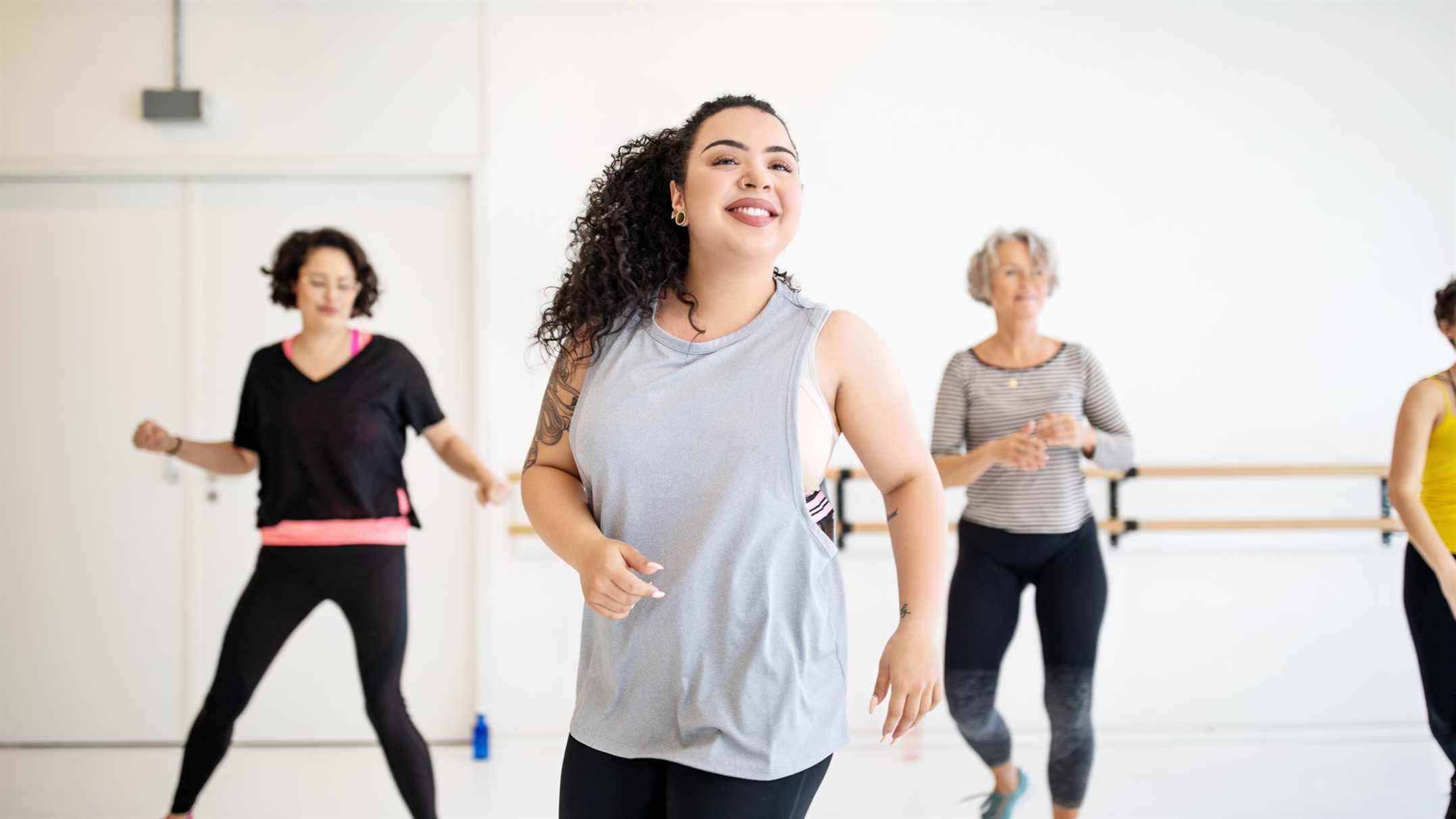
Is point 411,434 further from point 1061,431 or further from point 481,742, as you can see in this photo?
point 1061,431

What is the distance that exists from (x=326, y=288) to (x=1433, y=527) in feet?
7.94

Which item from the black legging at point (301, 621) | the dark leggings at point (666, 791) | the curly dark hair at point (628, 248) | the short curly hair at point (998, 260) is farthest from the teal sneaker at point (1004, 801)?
the curly dark hair at point (628, 248)

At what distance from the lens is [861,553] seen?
11.3 ft

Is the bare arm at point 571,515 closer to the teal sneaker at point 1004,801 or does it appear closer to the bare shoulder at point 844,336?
the bare shoulder at point 844,336

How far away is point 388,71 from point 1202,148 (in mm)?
2746

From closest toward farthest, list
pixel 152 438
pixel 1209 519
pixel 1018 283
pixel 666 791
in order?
pixel 666 791 → pixel 152 438 → pixel 1018 283 → pixel 1209 519

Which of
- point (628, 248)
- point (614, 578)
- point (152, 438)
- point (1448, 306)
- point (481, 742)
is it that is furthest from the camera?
point (481, 742)

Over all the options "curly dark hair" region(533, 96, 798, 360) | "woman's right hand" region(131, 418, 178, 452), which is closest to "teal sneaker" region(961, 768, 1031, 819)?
"curly dark hair" region(533, 96, 798, 360)

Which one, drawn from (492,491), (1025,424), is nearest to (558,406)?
(492,491)

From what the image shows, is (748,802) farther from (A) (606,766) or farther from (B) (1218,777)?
(B) (1218,777)

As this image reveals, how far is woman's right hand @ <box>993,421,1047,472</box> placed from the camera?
7.09 feet

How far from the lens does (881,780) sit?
2.95m

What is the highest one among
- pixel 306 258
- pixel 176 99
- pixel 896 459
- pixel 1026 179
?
pixel 176 99

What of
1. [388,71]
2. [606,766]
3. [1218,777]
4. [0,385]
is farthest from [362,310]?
[1218,777]
